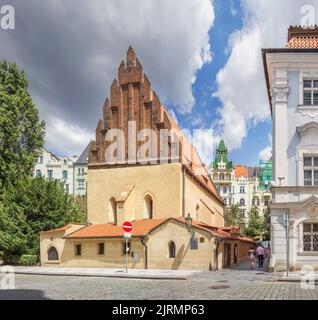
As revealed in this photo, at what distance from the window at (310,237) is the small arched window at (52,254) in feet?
55.9

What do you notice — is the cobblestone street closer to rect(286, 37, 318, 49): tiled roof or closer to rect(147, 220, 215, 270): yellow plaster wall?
rect(147, 220, 215, 270): yellow plaster wall

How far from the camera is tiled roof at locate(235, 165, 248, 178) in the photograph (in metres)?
118

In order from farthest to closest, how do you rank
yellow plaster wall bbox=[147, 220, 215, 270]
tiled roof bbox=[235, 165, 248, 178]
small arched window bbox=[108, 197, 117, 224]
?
tiled roof bbox=[235, 165, 248, 178], small arched window bbox=[108, 197, 117, 224], yellow plaster wall bbox=[147, 220, 215, 270]

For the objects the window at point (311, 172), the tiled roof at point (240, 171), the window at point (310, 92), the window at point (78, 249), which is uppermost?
the tiled roof at point (240, 171)

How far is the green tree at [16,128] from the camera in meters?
30.3

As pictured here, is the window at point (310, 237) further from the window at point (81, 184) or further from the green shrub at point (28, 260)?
the window at point (81, 184)

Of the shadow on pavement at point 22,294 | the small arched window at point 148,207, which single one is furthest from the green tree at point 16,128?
the shadow on pavement at point 22,294

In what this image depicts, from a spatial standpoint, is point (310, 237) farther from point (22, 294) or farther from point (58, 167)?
point (58, 167)

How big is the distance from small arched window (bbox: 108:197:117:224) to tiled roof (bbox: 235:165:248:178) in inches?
3412

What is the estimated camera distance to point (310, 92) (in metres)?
23.9

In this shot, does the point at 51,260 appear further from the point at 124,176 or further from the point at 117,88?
the point at 117,88

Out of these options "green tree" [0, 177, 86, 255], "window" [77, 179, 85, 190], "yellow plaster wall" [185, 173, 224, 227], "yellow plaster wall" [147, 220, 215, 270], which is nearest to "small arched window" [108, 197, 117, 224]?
"green tree" [0, 177, 86, 255]

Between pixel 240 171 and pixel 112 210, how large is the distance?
91.1 m
